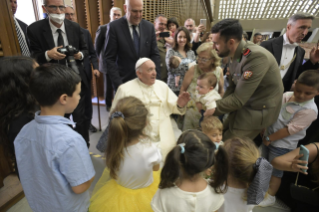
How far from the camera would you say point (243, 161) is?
1.06 meters

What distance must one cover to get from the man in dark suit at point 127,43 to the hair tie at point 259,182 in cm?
183

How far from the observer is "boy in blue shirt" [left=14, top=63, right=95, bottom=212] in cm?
87

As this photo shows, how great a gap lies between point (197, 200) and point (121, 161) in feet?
1.77

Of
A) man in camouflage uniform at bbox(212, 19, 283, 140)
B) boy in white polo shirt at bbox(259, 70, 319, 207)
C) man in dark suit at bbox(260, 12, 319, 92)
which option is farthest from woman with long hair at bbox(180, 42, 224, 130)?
man in dark suit at bbox(260, 12, 319, 92)

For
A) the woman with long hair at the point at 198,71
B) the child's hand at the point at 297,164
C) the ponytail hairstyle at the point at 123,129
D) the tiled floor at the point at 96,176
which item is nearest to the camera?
the ponytail hairstyle at the point at 123,129

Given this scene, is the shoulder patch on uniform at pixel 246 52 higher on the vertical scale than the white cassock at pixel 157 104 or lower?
higher

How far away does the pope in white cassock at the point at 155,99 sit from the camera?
6.52ft

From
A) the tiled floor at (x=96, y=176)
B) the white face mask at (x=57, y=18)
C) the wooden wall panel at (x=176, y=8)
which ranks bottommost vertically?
the tiled floor at (x=96, y=176)

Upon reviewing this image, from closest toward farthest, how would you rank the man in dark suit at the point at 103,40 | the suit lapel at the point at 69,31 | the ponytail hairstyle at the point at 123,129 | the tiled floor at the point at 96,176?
→ the ponytail hairstyle at the point at 123,129 < the tiled floor at the point at 96,176 < the suit lapel at the point at 69,31 < the man in dark suit at the point at 103,40

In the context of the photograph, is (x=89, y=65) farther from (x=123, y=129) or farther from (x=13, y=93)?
(x=123, y=129)

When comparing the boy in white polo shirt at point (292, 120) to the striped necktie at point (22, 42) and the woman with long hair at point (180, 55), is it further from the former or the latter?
the striped necktie at point (22, 42)

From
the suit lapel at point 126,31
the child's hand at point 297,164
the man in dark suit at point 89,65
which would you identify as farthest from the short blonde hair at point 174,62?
the child's hand at point 297,164

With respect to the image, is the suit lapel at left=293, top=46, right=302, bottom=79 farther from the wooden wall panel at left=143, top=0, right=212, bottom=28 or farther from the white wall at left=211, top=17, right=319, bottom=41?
the white wall at left=211, top=17, right=319, bottom=41

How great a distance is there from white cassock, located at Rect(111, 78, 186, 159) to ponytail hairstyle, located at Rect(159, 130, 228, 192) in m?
1.10
